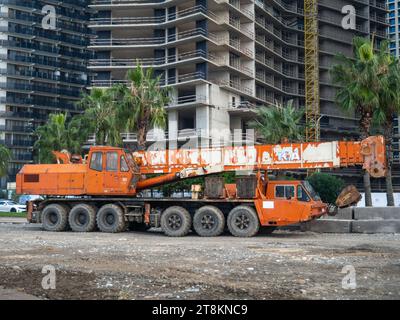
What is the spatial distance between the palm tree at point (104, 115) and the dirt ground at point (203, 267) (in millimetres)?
20978

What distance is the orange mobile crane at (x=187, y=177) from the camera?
62.9 ft

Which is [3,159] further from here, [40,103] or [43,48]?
[43,48]

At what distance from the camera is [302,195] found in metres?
19.3

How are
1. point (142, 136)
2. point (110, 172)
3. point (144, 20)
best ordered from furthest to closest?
point (144, 20), point (142, 136), point (110, 172)

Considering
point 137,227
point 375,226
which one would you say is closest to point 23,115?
point 137,227

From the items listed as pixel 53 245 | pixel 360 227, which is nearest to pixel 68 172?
pixel 53 245

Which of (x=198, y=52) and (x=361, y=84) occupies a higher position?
(x=198, y=52)

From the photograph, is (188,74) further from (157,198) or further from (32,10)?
(157,198)

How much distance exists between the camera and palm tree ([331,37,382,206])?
33.2 metres

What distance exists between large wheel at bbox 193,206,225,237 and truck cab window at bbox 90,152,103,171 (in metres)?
4.64

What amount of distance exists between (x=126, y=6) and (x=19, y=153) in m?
35.9

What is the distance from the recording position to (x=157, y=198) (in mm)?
21344

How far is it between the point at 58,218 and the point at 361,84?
21632mm

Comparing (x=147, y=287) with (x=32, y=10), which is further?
(x=32, y=10)
